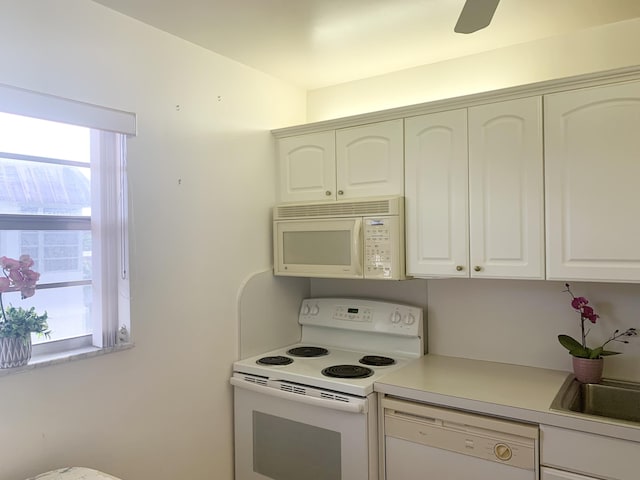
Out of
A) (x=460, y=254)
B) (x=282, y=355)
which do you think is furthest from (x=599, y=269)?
(x=282, y=355)

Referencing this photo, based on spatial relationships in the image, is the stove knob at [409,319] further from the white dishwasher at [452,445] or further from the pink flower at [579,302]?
the pink flower at [579,302]

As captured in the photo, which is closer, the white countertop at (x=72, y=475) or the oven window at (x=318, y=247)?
the white countertop at (x=72, y=475)

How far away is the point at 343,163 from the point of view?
2.48 metres

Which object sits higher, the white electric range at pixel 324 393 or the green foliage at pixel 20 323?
the green foliage at pixel 20 323

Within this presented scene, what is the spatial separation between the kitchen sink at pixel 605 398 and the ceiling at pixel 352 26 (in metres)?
1.56

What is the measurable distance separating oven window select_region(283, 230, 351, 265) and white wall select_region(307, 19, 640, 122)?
0.82 metres

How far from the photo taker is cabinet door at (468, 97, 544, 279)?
1.96m

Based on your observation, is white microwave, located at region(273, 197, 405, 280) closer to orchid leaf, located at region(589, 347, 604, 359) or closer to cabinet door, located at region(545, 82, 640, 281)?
cabinet door, located at region(545, 82, 640, 281)

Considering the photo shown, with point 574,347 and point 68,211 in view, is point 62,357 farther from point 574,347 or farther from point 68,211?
point 574,347

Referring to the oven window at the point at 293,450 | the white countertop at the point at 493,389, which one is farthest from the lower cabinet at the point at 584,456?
the oven window at the point at 293,450

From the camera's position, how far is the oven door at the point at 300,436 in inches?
79.4

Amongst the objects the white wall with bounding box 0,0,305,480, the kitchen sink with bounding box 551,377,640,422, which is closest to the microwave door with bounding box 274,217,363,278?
the white wall with bounding box 0,0,305,480

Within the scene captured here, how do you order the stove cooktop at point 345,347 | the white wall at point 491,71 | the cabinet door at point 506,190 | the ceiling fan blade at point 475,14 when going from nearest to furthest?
the ceiling fan blade at point 475,14, the cabinet door at point 506,190, the white wall at point 491,71, the stove cooktop at point 345,347

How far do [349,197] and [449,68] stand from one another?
86cm
